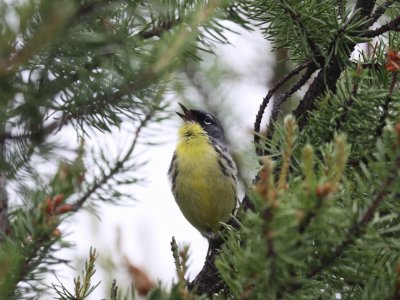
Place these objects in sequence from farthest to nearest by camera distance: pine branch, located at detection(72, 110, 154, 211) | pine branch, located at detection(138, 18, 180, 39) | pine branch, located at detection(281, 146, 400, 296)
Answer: pine branch, located at detection(138, 18, 180, 39)
pine branch, located at detection(72, 110, 154, 211)
pine branch, located at detection(281, 146, 400, 296)

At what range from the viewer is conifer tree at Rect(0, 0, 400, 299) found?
1195 millimetres

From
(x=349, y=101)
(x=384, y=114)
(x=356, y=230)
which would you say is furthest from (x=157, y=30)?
(x=356, y=230)

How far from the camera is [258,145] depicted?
176 centimetres

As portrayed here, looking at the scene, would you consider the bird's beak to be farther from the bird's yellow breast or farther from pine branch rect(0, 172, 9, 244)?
pine branch rect(0, 172, 9, 244)

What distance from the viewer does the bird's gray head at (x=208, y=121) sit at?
13.2 feet

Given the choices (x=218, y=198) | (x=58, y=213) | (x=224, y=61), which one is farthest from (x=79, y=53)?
(x=224, y=61)

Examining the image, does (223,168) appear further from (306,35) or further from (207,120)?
(306,35)

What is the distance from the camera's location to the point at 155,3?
85.4 inches

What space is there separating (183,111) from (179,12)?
1.82 metres

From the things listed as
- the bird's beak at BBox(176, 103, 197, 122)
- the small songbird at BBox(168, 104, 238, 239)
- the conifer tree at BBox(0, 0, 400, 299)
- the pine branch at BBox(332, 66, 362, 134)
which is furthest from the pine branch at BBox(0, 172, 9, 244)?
the bird's beak at BBox(176, 103, 197, 122)

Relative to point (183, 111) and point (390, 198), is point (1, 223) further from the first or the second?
point (183, 111)

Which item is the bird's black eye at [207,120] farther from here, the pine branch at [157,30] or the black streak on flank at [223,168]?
the pine branch at [157,30]

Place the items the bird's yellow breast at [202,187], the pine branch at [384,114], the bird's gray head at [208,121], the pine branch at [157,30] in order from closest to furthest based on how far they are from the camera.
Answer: the pine branch at [384,114], the pine branch at [157,30], the bird's yellow breast at [202,187], the bird's gray head at [208,121]

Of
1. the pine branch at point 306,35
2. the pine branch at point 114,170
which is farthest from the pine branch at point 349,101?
the pine branch at point 114,170
